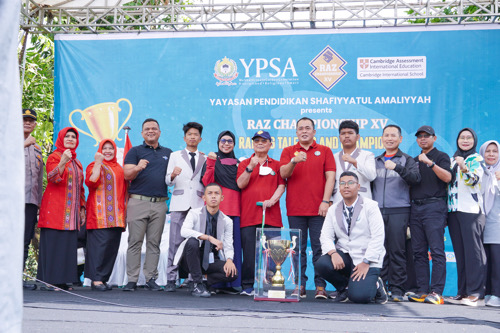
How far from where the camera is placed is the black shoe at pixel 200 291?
4531 millimetres

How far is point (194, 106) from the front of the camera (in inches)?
241

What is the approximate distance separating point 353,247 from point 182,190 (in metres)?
1.66

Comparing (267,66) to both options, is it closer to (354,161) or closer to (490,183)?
(354,161)

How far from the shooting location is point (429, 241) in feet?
14.9

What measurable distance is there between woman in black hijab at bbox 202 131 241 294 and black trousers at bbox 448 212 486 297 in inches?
72.8

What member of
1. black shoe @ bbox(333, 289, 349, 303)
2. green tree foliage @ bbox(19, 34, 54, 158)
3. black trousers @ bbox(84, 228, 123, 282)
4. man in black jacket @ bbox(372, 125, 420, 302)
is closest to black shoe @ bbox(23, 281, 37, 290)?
black trousers @ bbox(84, 228, 123, 282)

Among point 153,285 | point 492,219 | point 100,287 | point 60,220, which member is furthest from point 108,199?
point 492,219

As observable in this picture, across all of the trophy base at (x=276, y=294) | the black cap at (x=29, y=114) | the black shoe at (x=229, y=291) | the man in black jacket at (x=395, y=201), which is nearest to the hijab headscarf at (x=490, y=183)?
the man in black jacket at (x=395, y=201)

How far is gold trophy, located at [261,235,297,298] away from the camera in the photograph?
4324 millimetres

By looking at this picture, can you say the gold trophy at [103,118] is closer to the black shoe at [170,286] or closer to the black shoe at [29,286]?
the black shoe at [29,286]

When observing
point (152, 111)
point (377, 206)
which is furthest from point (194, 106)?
point (377, 206)

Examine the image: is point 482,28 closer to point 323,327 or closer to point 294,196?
point 294,196

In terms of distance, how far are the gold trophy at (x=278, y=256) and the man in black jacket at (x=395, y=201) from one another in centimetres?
86

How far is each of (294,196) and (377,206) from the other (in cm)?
75
